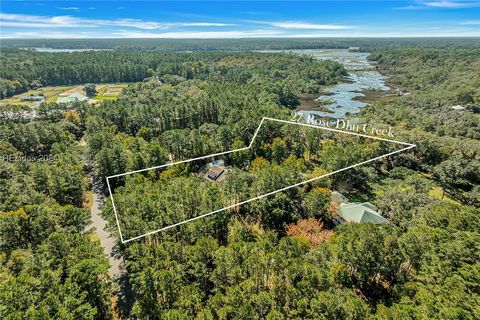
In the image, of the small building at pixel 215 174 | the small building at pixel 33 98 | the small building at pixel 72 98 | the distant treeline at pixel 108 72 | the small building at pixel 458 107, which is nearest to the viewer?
the small building at pixel 215 174

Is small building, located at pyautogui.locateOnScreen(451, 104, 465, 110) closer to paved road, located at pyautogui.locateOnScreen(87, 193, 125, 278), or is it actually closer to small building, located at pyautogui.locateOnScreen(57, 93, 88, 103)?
paved road, located at pyautogui.locateOnScreen(87, 193, 125, 278)

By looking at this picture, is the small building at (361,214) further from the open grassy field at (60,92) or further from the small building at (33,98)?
the small building at (33,98)

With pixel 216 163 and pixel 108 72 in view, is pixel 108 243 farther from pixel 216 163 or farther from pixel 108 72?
pixel 108 72

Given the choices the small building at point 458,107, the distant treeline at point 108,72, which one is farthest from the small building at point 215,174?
the distant treeline at point 108,72

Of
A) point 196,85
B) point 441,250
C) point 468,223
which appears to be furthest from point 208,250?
point 196,85

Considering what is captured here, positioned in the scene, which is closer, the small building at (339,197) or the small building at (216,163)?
the small building at (339,197)

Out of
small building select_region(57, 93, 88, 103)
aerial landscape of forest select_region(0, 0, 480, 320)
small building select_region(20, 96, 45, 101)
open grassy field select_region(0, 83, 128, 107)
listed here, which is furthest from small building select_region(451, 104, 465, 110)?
small building select_region(20, 96, 45, 101)

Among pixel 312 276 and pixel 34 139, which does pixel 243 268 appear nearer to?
pixel 312 276
